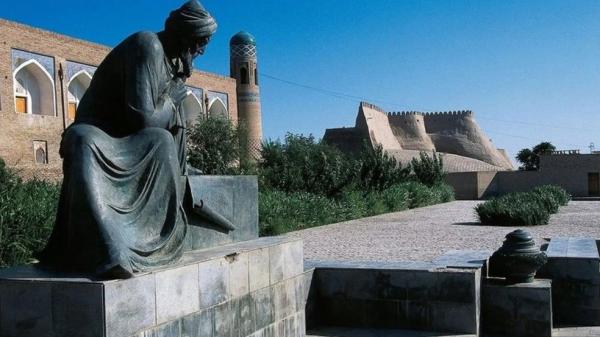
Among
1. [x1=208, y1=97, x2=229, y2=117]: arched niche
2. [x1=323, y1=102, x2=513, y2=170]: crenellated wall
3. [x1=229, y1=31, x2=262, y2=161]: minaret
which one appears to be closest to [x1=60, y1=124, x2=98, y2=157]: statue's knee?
[x1=208, y1=97, x2=229, y2=117]: arched niche

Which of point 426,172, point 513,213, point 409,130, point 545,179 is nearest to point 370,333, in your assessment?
point 513,213

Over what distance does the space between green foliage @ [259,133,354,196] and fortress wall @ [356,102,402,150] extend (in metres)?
25.6

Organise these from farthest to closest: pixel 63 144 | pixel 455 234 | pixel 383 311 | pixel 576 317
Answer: pixel 455 234
pixel 576 317
pixel 383 311
pixel 63 144

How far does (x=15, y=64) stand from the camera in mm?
20547

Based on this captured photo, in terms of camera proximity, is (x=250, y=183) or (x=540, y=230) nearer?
(x=250, y=183)

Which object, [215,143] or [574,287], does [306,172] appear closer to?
[215,143]

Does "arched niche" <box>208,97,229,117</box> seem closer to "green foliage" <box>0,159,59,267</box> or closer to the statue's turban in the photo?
"green foliage" <box>0,159,59,267</box>

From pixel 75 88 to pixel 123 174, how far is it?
22.3 m

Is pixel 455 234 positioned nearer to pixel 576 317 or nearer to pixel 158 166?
pixel 576 317

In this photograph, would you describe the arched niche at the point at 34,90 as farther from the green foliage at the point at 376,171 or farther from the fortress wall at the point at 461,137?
the fortress wall at the point at 461,137

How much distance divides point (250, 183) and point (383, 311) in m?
1.53

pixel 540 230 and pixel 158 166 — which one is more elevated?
pixel 158 166

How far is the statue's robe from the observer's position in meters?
2.85

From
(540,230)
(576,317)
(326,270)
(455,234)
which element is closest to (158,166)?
(326,270)
